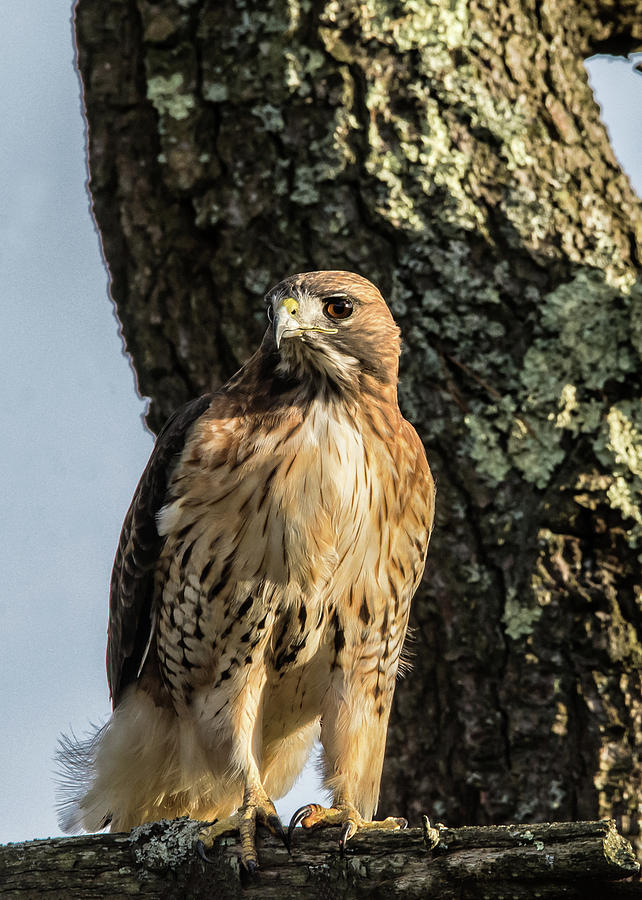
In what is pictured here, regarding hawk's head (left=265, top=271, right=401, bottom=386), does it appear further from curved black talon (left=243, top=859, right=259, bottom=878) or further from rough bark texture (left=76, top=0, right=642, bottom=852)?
curved black talon (left=243, top=859, right=259, bottom=878)

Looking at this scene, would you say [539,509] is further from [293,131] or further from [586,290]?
[293,131]

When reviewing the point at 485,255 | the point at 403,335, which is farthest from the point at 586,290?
the point at 403,335

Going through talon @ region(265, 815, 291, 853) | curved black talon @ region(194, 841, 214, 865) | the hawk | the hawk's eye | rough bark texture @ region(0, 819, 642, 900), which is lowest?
rough bark texture @ region(0, 819, 642, 900)

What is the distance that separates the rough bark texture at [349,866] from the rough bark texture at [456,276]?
1.23 meters

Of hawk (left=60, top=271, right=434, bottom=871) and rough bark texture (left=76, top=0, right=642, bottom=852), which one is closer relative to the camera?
hawk (left=60, top=271, right=434, bottom=871)

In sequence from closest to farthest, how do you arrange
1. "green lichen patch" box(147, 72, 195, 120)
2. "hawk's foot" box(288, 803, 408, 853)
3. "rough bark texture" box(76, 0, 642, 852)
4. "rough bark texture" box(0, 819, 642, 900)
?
1. "rough bark texture" box(0, 819, 642, 900)
2. "hawk's foot" box(288, 803, 408, 853)
3. "rough bark texture" box(76, 0, 642, 852)
4. "green lichen patch" box(147, 72, 195, 120)

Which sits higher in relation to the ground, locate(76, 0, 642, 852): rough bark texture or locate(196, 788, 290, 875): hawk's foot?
locate(76, 0, 642, 852): rough bark texture

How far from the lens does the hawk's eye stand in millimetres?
3912

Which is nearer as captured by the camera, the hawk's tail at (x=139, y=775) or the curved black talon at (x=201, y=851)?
the curved black talon at (x=201, y=851)

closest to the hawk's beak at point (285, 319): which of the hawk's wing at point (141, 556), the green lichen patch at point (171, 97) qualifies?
the hawk's wing at point (141, 556)

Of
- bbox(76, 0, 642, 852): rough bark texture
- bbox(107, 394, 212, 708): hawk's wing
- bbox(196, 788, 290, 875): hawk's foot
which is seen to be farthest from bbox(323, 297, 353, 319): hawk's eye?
bbox(196, 788, 290, 875): hawk's foot

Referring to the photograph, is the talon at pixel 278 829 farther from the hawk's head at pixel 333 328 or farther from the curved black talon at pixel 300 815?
the hawk's head at pixel 333 328

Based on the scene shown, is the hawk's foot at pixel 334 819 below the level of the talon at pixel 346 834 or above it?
above

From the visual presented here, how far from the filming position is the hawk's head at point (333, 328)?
379 cm
